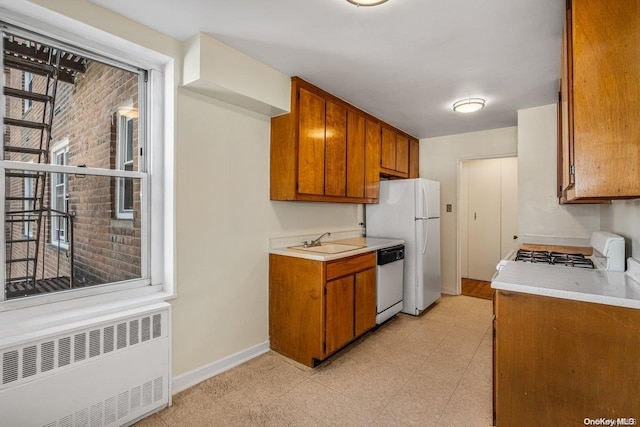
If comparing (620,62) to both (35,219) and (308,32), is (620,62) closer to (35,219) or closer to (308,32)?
(308,32)

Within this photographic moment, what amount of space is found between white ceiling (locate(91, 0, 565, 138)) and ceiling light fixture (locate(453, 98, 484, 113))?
0.09 metres

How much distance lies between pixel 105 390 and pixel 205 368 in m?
0.71

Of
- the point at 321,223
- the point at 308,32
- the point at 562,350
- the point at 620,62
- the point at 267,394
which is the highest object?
the point at 308,32

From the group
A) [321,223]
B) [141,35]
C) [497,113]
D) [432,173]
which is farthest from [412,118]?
[141,35]

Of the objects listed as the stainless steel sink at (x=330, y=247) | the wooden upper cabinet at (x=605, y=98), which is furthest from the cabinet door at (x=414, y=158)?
the wooden upper cabinet at (x=605, y=98)

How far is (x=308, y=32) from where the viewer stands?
6.66ft

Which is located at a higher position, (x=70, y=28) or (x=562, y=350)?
(x=70, y=28)

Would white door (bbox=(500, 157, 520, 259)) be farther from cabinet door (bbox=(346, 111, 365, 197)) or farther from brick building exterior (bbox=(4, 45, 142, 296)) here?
brick building exterior (bbox=(4, 45, 142, 296))

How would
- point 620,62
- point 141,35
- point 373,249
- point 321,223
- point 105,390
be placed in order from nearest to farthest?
point 620,62
point 105,390
point 141,35
point 373,249
point 321,223

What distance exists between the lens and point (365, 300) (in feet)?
9.74

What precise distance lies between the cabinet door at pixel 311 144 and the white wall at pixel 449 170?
8.03 ft

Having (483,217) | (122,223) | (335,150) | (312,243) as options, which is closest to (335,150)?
(335,150)

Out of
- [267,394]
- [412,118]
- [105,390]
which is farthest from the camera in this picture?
[412,118]

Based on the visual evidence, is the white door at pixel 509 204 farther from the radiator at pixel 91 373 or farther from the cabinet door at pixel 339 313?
the radiator at pixel 91 373
